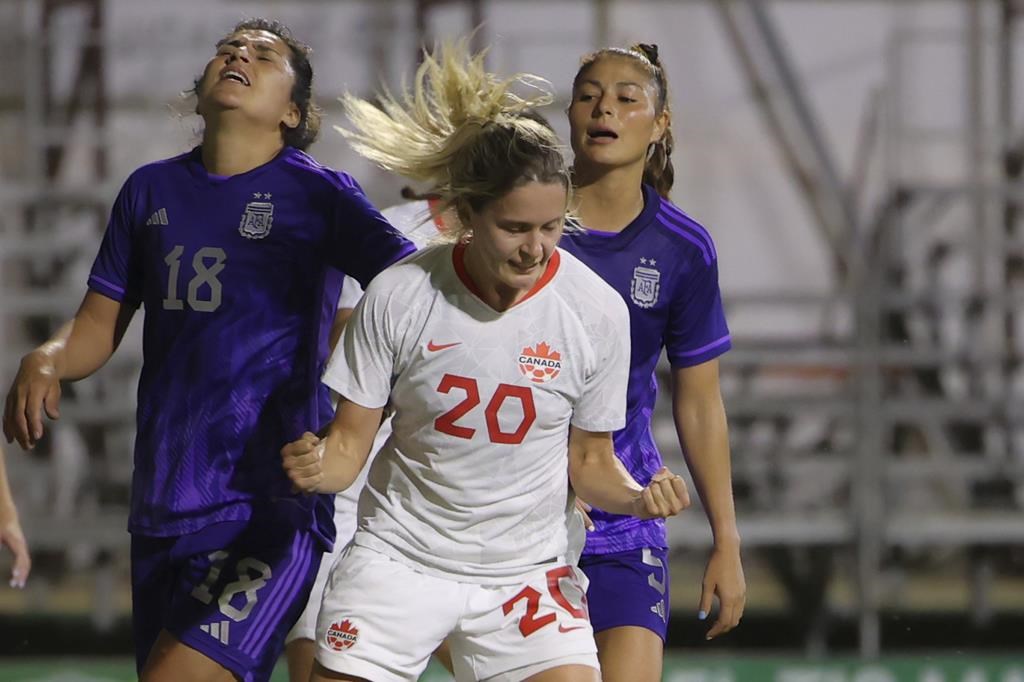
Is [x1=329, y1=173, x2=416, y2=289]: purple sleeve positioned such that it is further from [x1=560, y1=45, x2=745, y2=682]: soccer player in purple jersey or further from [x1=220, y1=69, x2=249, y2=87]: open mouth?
[x1=560, y1=45, x2=745, y2=682]: soccer player in purple jersey

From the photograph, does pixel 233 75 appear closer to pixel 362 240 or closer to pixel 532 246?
pixel 362 240

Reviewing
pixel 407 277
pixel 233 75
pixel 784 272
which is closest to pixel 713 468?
pixel 407 277

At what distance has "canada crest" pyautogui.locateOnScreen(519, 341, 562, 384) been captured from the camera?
2520mm

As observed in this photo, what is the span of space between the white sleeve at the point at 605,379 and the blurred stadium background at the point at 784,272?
3093 mm

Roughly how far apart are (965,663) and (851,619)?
6.84 feet

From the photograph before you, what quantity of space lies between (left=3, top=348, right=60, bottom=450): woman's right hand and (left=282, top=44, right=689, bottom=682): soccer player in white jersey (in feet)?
1.69

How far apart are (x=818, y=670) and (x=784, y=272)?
3.90 meters

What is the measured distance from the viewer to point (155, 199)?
2.83 meters

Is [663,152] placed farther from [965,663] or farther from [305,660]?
[965,663]

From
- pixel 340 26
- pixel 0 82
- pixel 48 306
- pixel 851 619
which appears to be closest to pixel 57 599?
pixel 48 306

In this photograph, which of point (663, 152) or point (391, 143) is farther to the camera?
point (663, 152)

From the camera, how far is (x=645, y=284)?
9.80 ft

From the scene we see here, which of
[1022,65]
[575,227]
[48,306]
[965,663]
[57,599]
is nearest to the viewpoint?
[575,227]

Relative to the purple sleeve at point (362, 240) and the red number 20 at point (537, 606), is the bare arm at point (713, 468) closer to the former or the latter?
the red number 20 at point (537, 606)
